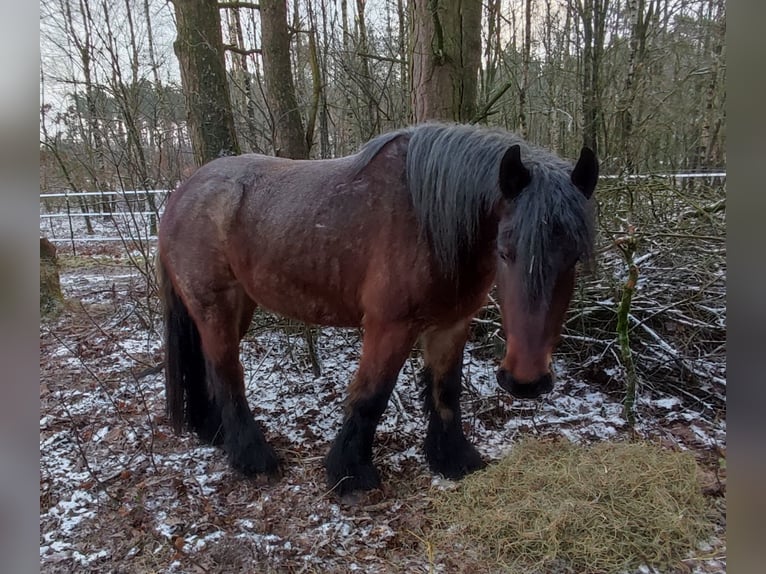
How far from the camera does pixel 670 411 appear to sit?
3.35 m

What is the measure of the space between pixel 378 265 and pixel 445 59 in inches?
80.2

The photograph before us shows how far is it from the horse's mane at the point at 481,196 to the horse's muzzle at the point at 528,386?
0.34 meters

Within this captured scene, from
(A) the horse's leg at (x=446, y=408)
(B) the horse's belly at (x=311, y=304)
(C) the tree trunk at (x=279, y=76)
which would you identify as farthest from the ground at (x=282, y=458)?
(C) the tree trunk at (x=279, y=76)

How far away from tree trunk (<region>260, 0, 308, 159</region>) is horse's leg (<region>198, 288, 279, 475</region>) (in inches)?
85.4

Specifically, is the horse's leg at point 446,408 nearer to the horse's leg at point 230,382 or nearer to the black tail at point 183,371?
the horse's leg at point 230,382

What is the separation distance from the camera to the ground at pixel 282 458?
218 cm

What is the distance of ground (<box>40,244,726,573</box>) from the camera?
218 centimetres

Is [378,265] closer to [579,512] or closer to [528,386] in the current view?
[528,386]

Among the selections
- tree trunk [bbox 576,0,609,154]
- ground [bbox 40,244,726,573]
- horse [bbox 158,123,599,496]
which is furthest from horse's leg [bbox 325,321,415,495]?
tree trunk [bbox 576,0,609,154]

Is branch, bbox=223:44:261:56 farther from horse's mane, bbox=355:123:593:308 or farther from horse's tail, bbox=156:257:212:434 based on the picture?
horse's mane, bbox=355:123:593:308
